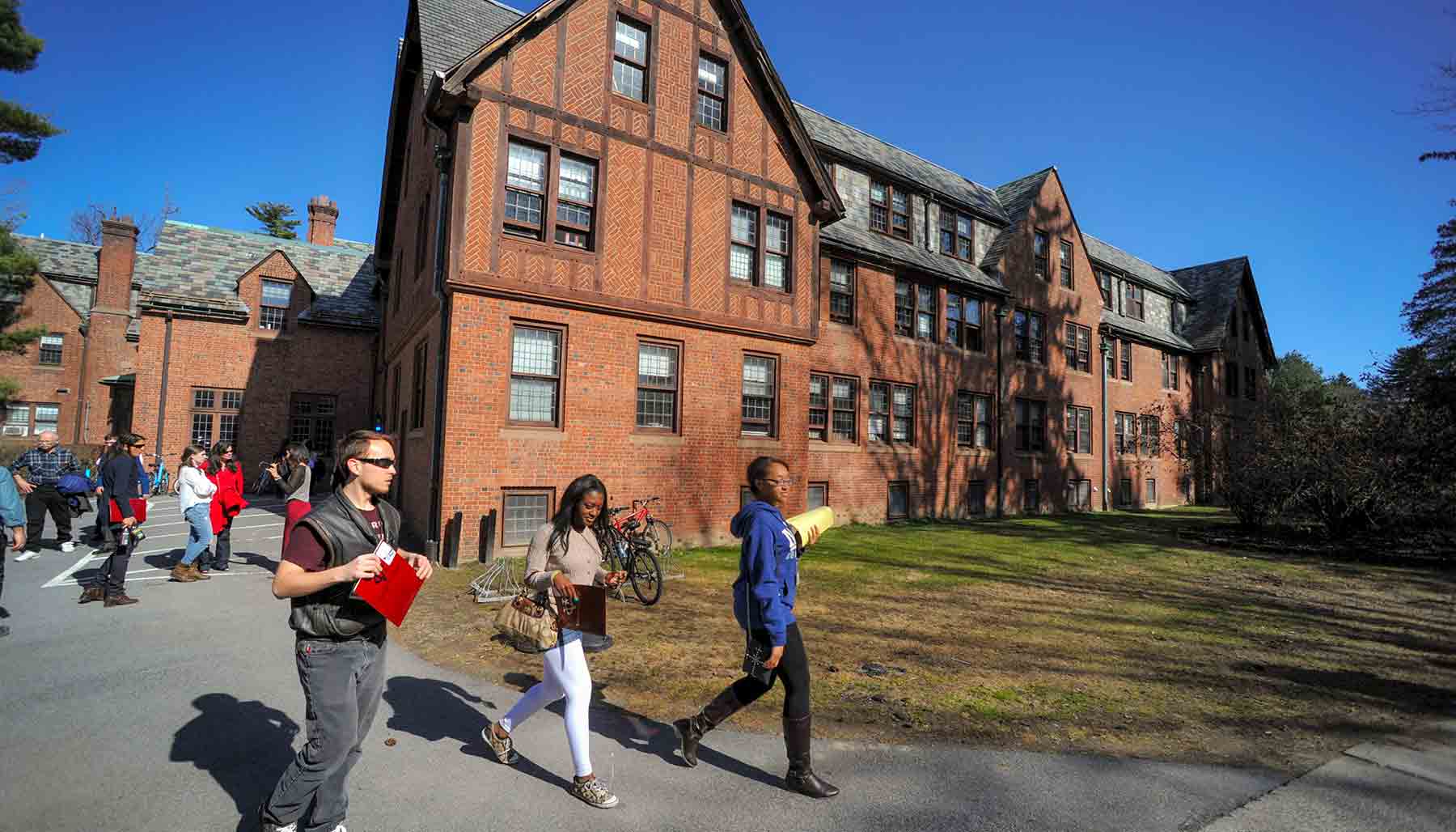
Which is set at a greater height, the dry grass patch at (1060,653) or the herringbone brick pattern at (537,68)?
the herringbone brick pattern at (537,68)

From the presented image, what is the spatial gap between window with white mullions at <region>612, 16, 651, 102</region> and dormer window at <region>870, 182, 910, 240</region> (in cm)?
976

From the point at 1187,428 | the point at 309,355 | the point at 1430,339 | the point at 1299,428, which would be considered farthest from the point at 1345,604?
the point at 309,355

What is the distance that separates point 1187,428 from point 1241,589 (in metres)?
15.6

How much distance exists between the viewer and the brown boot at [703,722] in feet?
13.9

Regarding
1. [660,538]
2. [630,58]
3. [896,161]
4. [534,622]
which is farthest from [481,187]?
[896,161]

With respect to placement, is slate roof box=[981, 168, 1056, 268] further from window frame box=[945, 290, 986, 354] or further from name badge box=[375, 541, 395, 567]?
name badge box=[375, 541, 395, 567]

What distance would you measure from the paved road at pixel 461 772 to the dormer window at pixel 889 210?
1914cm

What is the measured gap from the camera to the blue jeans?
385 inches

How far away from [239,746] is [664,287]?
35.4ft

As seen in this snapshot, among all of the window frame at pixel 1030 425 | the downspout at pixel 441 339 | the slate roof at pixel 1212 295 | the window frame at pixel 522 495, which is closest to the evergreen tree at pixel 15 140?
the downspout at pixel 441 339

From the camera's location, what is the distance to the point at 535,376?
1253 centimetres

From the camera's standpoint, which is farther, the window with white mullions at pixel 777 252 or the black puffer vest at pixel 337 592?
the window with white mullions at pixel 777 252

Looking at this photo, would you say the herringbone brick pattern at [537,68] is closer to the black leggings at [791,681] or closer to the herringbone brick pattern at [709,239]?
the herringbone brick pattern at [709,239]

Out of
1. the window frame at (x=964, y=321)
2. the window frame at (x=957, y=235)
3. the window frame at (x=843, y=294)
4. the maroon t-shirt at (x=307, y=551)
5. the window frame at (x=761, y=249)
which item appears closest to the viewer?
the maroon t-shirt at (x=307, y=551)
